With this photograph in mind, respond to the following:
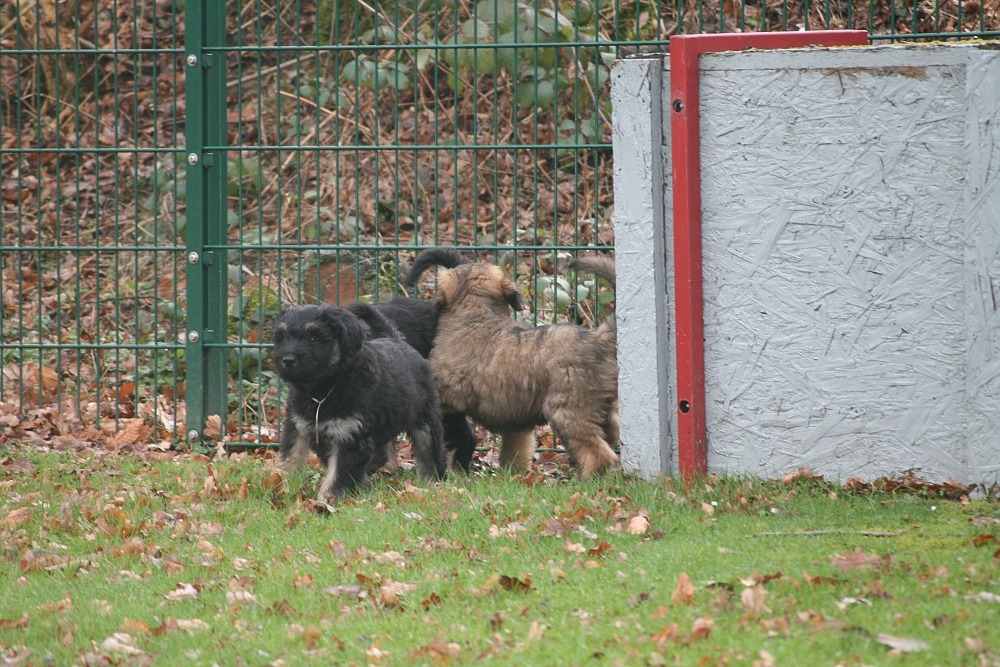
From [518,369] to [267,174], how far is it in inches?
335

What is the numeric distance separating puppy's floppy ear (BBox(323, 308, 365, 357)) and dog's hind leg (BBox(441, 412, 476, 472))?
52.0 inches

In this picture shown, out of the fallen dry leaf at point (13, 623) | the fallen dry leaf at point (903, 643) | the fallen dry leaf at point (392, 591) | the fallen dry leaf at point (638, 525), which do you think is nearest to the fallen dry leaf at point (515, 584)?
the fallen dry leaf at point (392, 591)

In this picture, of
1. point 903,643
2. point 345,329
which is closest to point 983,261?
point 903,643

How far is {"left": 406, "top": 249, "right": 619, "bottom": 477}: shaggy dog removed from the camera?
26.8 ft

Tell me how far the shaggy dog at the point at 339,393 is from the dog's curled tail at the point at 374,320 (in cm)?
36

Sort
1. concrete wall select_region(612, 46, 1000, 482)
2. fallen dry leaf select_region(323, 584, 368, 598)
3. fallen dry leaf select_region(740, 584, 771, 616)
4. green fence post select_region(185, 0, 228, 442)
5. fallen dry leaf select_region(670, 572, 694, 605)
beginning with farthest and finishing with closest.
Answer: green fence post select_region(185, 0, 228, 442) → concrete wall select_region(612, 46, 1000, 482) → fallen dry leaf select_region(323, 584, 368, 598) → fallen dry leaf select_region(670, 572, 694, 605) → fallen dry leaf select_region(740, 584, 771, 616)

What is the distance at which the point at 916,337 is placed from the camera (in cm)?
699

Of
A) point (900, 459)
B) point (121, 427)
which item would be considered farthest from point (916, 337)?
point (121, 427)

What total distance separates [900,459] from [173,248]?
213 inches

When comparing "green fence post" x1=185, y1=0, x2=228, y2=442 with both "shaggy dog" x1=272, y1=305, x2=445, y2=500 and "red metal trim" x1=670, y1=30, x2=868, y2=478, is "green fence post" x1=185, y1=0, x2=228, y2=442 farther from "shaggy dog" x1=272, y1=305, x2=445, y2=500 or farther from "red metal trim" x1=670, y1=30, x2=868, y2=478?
"red metal trim" x1=670, y1=30, x2=868, y2=478

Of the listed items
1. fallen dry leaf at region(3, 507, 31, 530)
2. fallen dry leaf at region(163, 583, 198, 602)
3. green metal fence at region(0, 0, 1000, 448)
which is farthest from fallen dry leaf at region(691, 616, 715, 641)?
green metal fence at region(0, 0, 1000, 448)

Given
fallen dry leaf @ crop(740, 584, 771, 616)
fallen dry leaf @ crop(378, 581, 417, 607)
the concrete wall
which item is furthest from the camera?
the concrete wall

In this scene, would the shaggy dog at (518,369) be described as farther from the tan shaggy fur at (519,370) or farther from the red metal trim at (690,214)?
the red metal trim at (690,214)

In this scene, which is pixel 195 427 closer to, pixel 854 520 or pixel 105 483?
pixel 105 483
